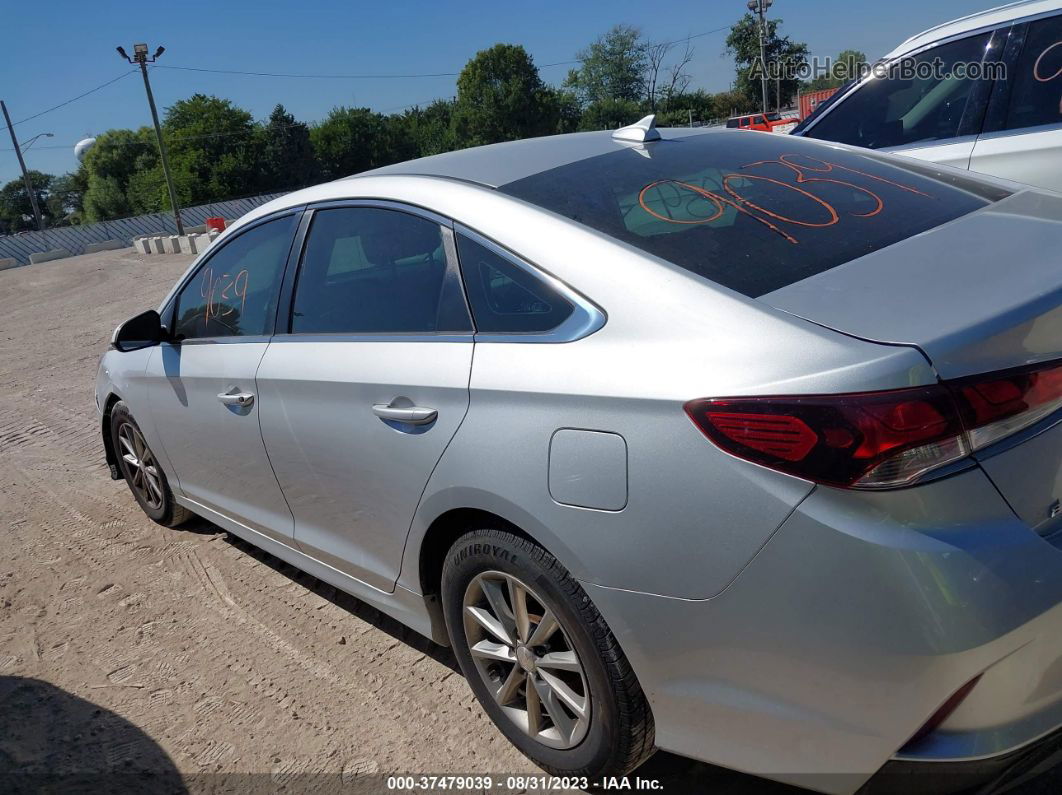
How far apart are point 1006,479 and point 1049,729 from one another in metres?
0.51

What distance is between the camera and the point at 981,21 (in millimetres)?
4707

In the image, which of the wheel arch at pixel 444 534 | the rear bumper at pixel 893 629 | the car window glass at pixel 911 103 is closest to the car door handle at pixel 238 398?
the wheel arch at pixel 444 534

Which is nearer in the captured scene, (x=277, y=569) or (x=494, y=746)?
(x=494, y=746)

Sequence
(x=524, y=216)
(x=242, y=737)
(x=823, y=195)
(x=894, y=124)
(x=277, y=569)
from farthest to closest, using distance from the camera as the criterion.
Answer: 1. (x=894, y=124)
2. (x=277, y=569)
3. (x=242, y=737)
4. (x=823, y=195)
5. (x=524, y=216)

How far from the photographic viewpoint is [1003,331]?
1.63 m

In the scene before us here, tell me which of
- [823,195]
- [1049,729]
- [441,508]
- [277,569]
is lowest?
[277,569]

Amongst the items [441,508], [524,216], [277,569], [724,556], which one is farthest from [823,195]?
[277,569]

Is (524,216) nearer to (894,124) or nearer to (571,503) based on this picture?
(571,503)

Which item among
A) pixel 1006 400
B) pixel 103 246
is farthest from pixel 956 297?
pixel 103 246

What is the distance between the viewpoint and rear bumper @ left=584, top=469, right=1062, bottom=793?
152 cm

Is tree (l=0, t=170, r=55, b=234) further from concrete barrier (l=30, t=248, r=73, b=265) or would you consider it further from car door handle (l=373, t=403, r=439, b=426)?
car door handle (l=373, t=403, r=439, b=426)

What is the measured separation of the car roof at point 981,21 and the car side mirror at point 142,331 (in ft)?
15.1

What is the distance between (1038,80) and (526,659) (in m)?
4.20

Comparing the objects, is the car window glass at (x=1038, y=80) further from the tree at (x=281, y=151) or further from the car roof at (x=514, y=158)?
the tree at (x=281, y=151)
